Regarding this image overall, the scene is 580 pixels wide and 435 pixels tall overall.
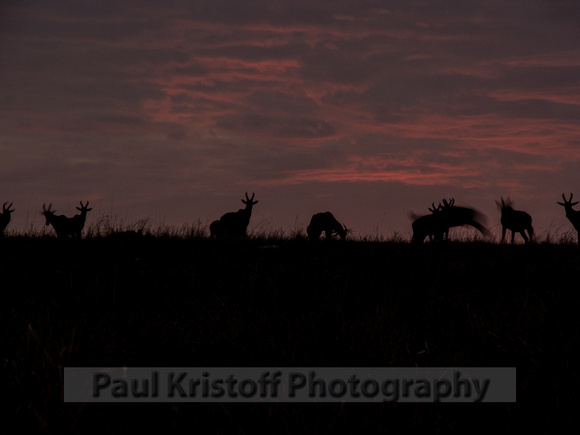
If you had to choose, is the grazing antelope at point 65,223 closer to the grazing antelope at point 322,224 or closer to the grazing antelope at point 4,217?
the grazing antelope at point 4,217

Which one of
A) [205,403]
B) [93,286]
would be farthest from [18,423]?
[93,286]

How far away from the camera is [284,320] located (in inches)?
304

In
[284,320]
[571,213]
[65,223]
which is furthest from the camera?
[65,223]

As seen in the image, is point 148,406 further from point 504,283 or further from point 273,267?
point 504,283

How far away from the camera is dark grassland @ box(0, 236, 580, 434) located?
4.97 m

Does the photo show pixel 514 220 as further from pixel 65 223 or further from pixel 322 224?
pixel 65 223

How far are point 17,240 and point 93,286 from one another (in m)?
4.67

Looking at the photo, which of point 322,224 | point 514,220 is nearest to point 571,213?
point 514,220

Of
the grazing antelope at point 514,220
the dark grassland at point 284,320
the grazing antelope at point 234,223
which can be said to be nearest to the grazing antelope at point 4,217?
the grazing antelope at point 234,223

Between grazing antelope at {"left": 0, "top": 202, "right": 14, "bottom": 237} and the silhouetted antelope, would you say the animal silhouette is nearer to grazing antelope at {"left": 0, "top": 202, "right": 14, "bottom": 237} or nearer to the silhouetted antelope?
the silhouetted antelope

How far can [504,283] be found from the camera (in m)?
11.0

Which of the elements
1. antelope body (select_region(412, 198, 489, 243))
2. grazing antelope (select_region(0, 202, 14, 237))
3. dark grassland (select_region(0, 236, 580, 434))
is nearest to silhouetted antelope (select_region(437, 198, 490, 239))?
antelope body (select_region(412, 198, 489, 243))

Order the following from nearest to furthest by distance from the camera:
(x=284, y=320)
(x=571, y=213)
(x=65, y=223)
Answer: (x=284, y=320), (x=571, y=213), (x=65, y=223)

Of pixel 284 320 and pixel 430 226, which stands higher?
pixel 430 226
